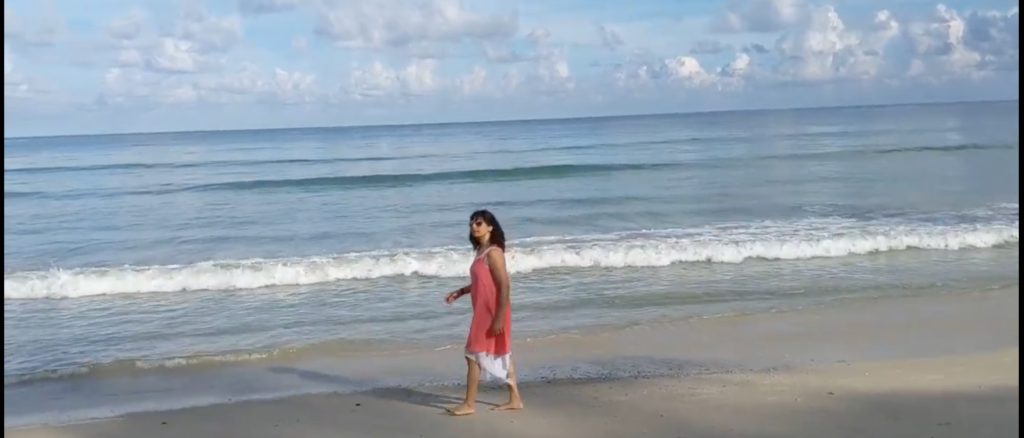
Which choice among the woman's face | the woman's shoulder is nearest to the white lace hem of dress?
the woman's shoulder

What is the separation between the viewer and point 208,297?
35.5 ft

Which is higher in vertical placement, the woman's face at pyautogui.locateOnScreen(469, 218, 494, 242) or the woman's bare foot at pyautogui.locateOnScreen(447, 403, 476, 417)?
the woman's face at pyautogui.locateOnScreen(469, 218, 494, 242)

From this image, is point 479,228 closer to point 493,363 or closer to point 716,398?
point 493,363

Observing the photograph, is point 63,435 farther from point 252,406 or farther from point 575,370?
point 575,370

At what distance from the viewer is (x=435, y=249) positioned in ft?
45.6

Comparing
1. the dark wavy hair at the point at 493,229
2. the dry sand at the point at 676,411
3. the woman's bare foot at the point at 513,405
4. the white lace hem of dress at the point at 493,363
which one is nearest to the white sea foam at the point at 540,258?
the dry sand at the point at 676,411

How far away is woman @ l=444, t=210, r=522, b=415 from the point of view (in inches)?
220

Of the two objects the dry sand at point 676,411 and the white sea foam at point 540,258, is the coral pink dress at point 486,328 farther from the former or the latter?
the white sea foam at point 540,258

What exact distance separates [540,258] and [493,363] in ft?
22.7

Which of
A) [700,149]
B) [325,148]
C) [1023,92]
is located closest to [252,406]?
[1023,92]

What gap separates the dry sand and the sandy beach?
11 millimetres

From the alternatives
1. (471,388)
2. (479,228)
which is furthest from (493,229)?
(471,388)

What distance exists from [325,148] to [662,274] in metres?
37.7

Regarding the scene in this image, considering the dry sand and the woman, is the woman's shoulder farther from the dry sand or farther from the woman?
the dry sand
